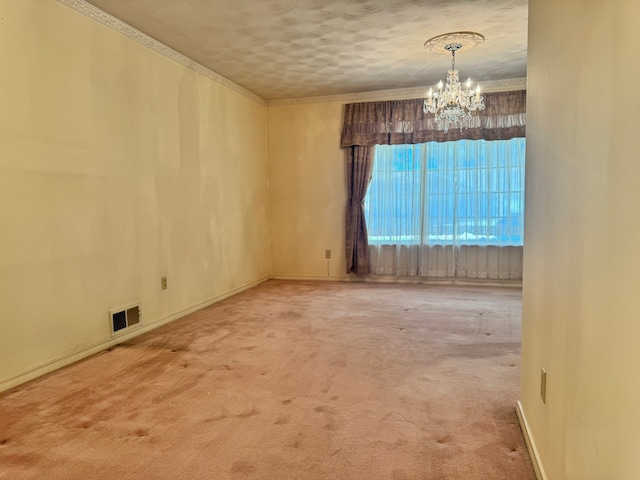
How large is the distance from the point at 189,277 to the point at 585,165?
3929 mm

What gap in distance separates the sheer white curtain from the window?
1 cm

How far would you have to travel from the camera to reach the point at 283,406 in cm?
232

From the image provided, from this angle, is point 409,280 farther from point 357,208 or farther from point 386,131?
point 386,131

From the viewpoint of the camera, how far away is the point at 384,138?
5.76 meters

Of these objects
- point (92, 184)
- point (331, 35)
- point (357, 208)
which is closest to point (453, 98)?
point (331, 35)

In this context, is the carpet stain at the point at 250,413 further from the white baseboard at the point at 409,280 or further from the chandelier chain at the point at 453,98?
the white baseboard at the point at 409,280

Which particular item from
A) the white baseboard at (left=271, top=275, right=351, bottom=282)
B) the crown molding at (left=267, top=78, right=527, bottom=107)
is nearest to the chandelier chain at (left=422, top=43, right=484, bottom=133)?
the crown molding at (left=267, top=78, right=527, bottom=107)

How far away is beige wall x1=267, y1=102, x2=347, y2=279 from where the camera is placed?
6066mm

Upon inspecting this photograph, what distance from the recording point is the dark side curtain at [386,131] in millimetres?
5312

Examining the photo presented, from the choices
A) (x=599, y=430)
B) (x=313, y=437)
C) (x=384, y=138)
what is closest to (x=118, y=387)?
(x=313, y=437)

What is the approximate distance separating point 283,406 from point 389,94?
469cm

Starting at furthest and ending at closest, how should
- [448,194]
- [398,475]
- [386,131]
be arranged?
1. [386,131]
2. [448,194]
3. [398,475]

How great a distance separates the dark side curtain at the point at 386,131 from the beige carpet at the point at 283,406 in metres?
2.19

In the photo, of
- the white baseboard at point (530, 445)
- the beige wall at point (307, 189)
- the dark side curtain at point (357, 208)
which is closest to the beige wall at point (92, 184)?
the beige wall at point (307, 189)
